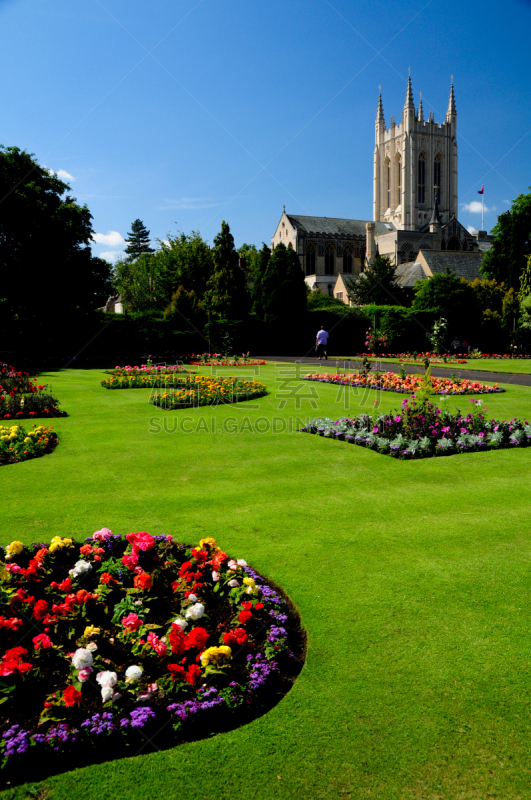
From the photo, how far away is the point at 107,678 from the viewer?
253cm

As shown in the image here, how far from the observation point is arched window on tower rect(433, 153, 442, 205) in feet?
323

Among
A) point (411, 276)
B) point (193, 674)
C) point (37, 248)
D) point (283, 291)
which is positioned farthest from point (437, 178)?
point (193, 674)

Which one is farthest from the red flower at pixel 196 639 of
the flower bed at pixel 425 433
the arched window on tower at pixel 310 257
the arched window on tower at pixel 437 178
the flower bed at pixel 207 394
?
the arched window on tower at pixel 437 178

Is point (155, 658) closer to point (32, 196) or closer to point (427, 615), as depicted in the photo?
point (427, 615)

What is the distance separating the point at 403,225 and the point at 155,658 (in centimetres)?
9841

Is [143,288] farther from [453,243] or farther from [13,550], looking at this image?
[13,550]

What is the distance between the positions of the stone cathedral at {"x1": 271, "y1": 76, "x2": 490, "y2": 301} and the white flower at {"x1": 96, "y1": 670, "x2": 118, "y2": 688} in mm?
68543

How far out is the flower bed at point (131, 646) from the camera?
2420mm

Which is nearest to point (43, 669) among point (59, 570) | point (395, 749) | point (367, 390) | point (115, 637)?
point (115, 637)

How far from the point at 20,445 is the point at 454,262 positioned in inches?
2091

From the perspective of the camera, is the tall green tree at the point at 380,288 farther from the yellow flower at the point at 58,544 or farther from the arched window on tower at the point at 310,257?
the yellow flower at the point at 58,544

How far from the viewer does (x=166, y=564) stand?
3760mm

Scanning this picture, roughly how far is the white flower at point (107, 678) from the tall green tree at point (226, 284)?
3169 cm

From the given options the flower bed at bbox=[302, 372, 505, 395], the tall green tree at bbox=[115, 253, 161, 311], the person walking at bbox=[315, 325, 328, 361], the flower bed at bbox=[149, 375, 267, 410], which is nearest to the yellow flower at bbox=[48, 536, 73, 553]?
the flower bed at bbox=[149, 375, 267, 410]
